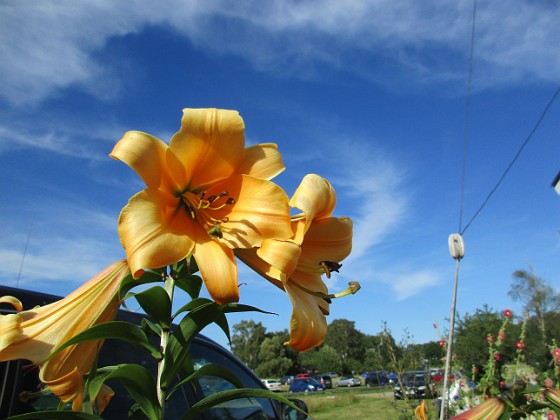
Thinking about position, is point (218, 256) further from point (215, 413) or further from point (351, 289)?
point (215, 413)

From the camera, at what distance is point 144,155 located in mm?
793

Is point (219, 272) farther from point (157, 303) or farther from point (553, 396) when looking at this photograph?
point (553, 396)

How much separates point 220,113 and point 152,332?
0.46 meters

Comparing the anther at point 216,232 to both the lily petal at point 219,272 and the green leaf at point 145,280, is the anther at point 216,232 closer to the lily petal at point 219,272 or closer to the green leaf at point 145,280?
the lily petal at point 219,272

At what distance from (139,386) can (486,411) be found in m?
0.68

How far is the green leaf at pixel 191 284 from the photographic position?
894mm

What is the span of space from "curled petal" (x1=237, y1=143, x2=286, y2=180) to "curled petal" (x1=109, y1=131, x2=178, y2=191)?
0.17 meters

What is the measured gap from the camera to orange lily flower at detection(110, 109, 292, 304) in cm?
75

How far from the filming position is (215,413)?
2600 millimetres

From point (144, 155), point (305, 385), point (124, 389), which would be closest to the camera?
point (144, 155)

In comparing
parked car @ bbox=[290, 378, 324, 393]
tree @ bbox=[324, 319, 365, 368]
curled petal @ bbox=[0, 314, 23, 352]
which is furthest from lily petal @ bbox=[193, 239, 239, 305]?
tree @ bbox=[324, 319, 365, 368]

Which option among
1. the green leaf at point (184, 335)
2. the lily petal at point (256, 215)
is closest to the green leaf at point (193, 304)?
the green leaf at point (184, 335)

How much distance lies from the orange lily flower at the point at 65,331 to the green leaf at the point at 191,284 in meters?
0.11

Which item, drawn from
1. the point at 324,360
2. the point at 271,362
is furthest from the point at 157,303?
the point at 324,360
